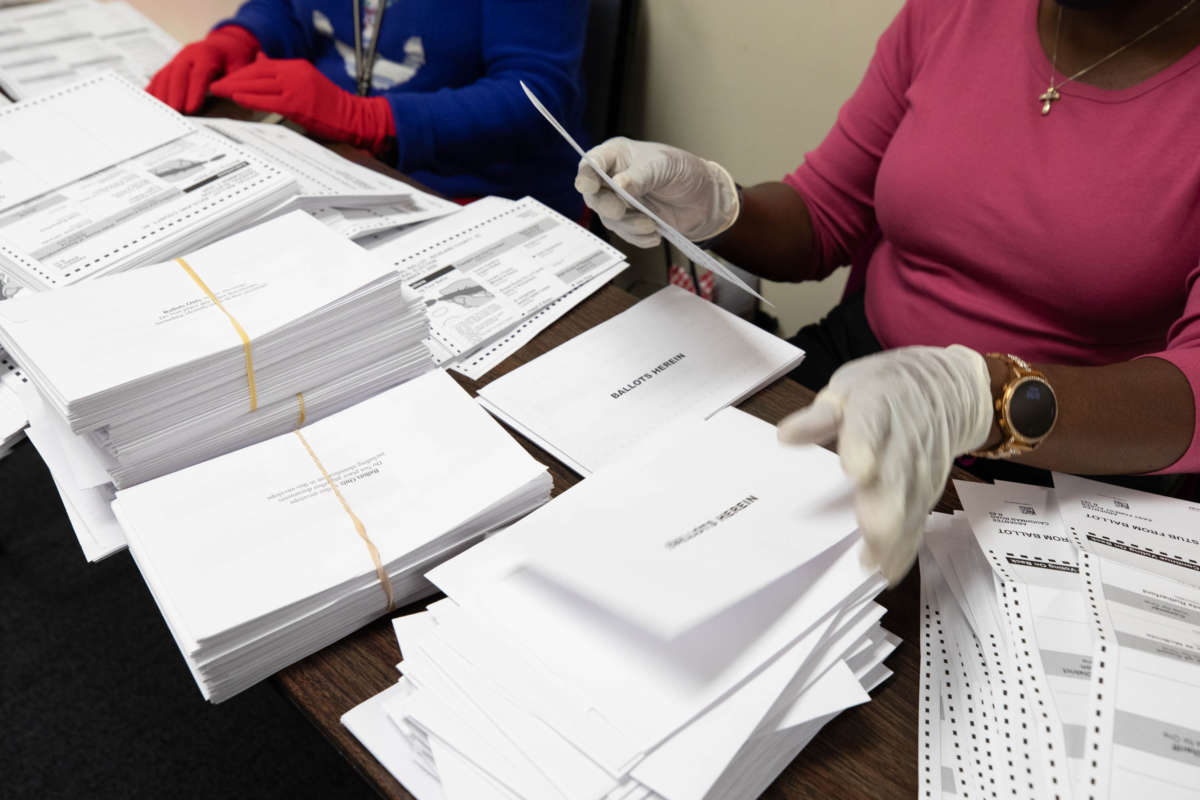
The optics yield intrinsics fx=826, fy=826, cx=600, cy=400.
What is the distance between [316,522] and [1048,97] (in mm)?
931

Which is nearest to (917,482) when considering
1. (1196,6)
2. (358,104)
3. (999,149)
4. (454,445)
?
(454,445)

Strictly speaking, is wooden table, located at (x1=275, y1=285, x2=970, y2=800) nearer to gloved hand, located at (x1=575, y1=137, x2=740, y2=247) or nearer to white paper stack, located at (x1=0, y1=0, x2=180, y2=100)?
gloved hand, located at (x1=575, y1=137, x2=740, y2=247)

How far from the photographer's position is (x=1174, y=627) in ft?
1.98

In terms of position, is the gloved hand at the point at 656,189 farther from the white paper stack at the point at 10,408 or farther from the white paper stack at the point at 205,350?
the white paper stack at the point at 10,408

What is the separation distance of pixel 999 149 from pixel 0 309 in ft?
3.56

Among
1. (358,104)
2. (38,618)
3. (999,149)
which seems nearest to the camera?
(999,149)

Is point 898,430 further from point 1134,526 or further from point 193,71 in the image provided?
point 193,71

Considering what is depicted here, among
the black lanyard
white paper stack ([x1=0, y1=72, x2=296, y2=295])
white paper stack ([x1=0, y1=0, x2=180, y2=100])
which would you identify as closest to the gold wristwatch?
white paper stack ([x1=0, y1=72, x2=296, y2=295])

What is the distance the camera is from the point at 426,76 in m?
1.59

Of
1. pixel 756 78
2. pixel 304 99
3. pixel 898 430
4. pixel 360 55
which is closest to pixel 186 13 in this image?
pixel 360 55

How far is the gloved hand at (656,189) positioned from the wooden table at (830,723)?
1.64 ft

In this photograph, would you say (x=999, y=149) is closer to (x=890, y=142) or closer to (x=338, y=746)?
(x=890, y=142)

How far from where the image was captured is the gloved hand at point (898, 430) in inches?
23.4

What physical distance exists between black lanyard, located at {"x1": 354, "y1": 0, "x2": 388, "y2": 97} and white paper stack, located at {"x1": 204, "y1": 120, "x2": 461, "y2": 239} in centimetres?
37
